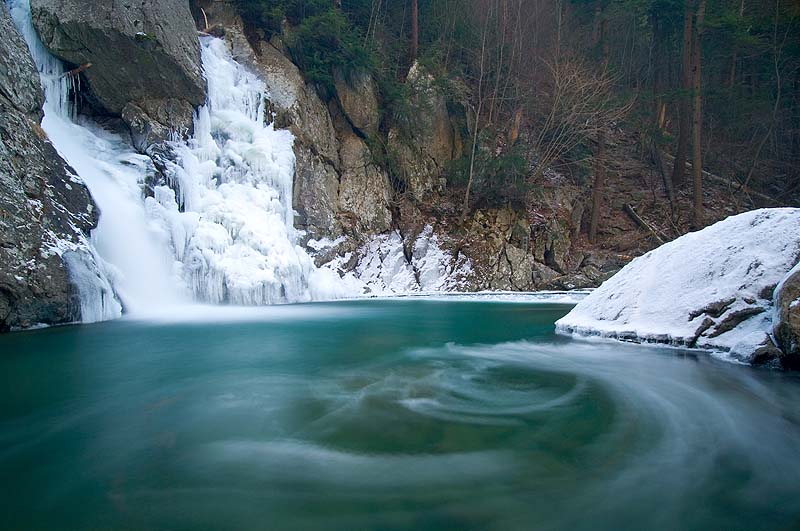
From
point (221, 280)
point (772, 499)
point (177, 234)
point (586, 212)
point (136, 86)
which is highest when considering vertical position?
point (136, 86)

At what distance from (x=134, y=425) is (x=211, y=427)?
1.83 feet

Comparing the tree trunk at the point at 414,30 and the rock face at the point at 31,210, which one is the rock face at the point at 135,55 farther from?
the tree trunk at the point at 414,30

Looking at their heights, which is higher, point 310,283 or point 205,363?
point 310,283

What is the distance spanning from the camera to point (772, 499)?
2.12 metres

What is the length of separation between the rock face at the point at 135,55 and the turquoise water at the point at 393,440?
29.1 ft

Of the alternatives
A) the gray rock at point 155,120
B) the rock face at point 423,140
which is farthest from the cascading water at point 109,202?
the rock face at point 423,140

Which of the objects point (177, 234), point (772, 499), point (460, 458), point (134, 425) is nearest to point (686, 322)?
point (772, 499)

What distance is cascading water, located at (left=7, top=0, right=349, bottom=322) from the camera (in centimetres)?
955

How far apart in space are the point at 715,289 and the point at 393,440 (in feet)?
15.6

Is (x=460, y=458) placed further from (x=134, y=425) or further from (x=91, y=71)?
(x=91, y=71)

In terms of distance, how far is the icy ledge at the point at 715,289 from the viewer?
5.04 m

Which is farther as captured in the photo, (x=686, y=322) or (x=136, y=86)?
(x=136, y=86)

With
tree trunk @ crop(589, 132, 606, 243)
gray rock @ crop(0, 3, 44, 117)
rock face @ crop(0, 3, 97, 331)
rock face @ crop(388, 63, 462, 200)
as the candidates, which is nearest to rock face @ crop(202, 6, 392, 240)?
rock face @ crop(388, 63, 462, 200)

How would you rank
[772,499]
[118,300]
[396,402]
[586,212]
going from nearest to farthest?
1. [772,499]
2. [396,402]
3. [118,300]
4. [586,212]
